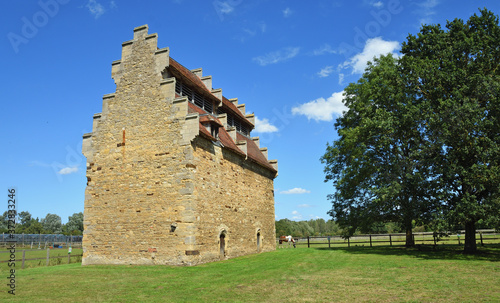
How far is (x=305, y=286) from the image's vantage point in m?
10.4

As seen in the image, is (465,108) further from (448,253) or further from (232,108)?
(232,108)

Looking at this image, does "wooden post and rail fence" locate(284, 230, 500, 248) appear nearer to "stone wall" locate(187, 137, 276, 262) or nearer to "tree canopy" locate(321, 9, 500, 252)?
"tree canopy" locate(321, 9, 500, 252)

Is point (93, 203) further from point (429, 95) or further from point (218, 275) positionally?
point (429, 95)

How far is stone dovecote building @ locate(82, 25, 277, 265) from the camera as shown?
17.3 metres

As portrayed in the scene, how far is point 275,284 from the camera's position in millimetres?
10906

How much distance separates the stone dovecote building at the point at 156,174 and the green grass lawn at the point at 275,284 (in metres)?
2.40

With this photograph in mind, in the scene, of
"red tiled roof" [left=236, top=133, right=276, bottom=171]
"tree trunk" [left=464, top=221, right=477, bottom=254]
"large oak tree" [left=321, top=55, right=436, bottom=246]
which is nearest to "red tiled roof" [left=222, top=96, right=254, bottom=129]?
"red tiled roof" [left=236, top=133, right=276, bottom=171]

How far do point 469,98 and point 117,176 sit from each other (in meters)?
19.9

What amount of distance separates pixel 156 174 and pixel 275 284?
32.2ft

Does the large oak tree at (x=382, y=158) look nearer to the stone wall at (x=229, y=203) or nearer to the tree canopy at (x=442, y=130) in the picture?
the tree canopy at (x=442, y=130)

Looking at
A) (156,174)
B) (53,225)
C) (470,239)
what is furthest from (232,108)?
(53,225)

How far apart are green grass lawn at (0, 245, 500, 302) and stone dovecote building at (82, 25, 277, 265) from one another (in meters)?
2.40

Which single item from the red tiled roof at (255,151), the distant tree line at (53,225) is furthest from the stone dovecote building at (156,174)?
the distant tree line at (53,225)

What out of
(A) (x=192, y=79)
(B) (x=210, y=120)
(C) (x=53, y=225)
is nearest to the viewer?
(B) (x=210, y=120)
